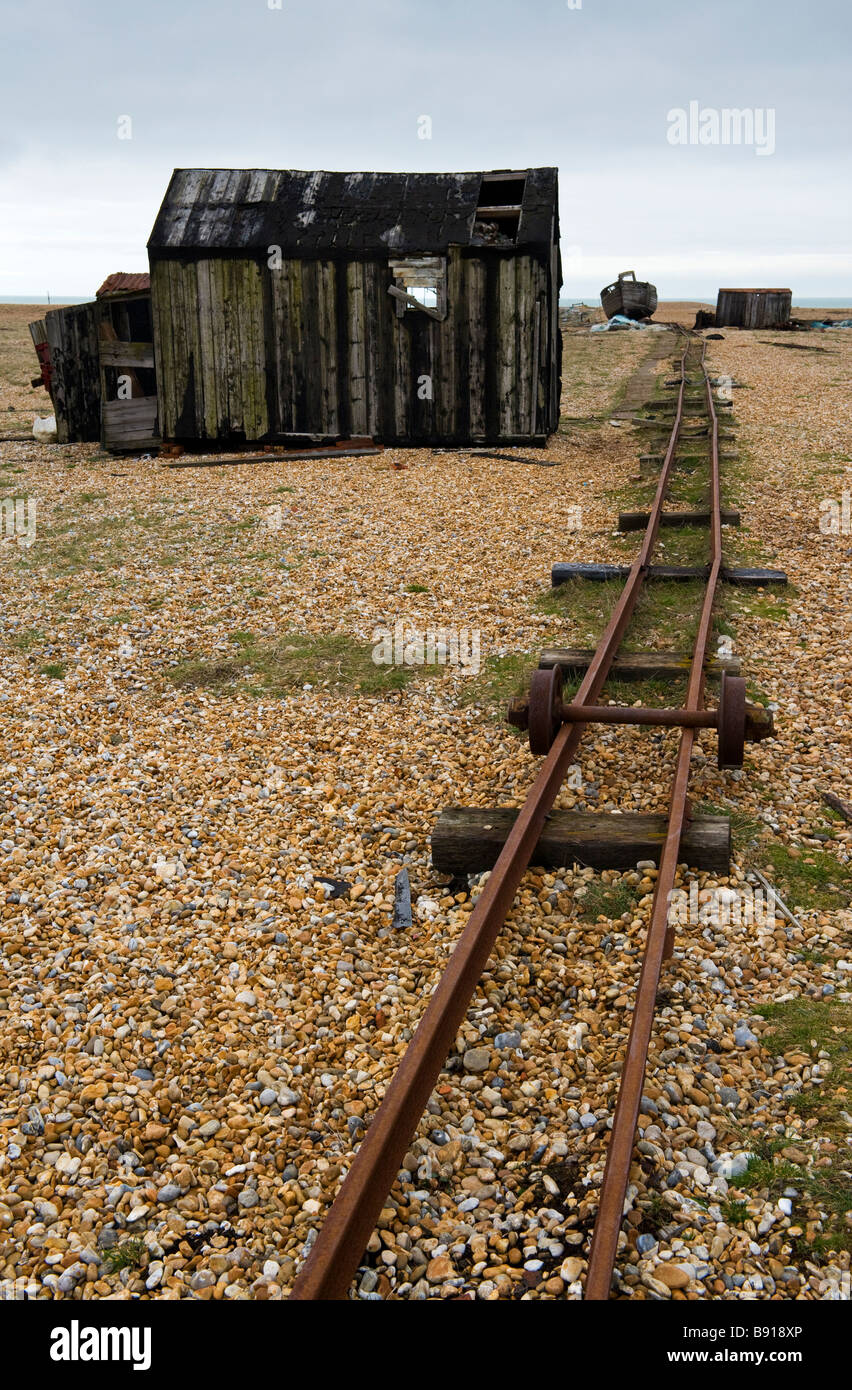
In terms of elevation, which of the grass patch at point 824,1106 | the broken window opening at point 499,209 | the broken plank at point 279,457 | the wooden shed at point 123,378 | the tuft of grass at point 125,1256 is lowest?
the tuft of grass at point 125,1256

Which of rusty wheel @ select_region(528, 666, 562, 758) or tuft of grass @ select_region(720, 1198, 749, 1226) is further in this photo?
rusty wheel @ select_region(528, 666, 562, 758)

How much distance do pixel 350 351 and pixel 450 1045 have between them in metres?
15.0

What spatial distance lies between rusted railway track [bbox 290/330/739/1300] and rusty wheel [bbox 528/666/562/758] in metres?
0.05

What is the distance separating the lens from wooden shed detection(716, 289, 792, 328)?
44906mm

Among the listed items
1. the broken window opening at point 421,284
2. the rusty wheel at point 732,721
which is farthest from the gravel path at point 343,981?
the broken window opening at point 421,284

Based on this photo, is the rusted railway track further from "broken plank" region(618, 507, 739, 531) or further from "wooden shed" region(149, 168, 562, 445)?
"wooden shed" region(149, 168, 562, 445)

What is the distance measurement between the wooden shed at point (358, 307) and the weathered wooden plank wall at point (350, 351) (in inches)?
0.9

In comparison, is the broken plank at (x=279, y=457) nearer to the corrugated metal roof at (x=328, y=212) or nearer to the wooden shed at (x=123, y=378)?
the wooden shed at (x=123, y=378)

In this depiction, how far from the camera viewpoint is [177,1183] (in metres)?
3.35

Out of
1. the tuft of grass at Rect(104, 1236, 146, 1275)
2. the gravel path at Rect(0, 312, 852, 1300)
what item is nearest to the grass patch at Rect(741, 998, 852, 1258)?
the gravel path at Rect(0, 312, 852, 1300)

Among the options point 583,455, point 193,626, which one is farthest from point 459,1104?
point 583,455

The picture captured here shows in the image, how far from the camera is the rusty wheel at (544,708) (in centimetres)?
550

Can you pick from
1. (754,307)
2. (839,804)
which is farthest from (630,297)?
(839,804)

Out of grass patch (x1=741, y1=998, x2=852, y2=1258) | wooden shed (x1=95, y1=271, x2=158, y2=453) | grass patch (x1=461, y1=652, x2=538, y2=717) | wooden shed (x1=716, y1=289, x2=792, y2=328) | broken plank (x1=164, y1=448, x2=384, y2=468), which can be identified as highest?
wooden shed (x1=716, y1=289, x2=792, y2=328)
